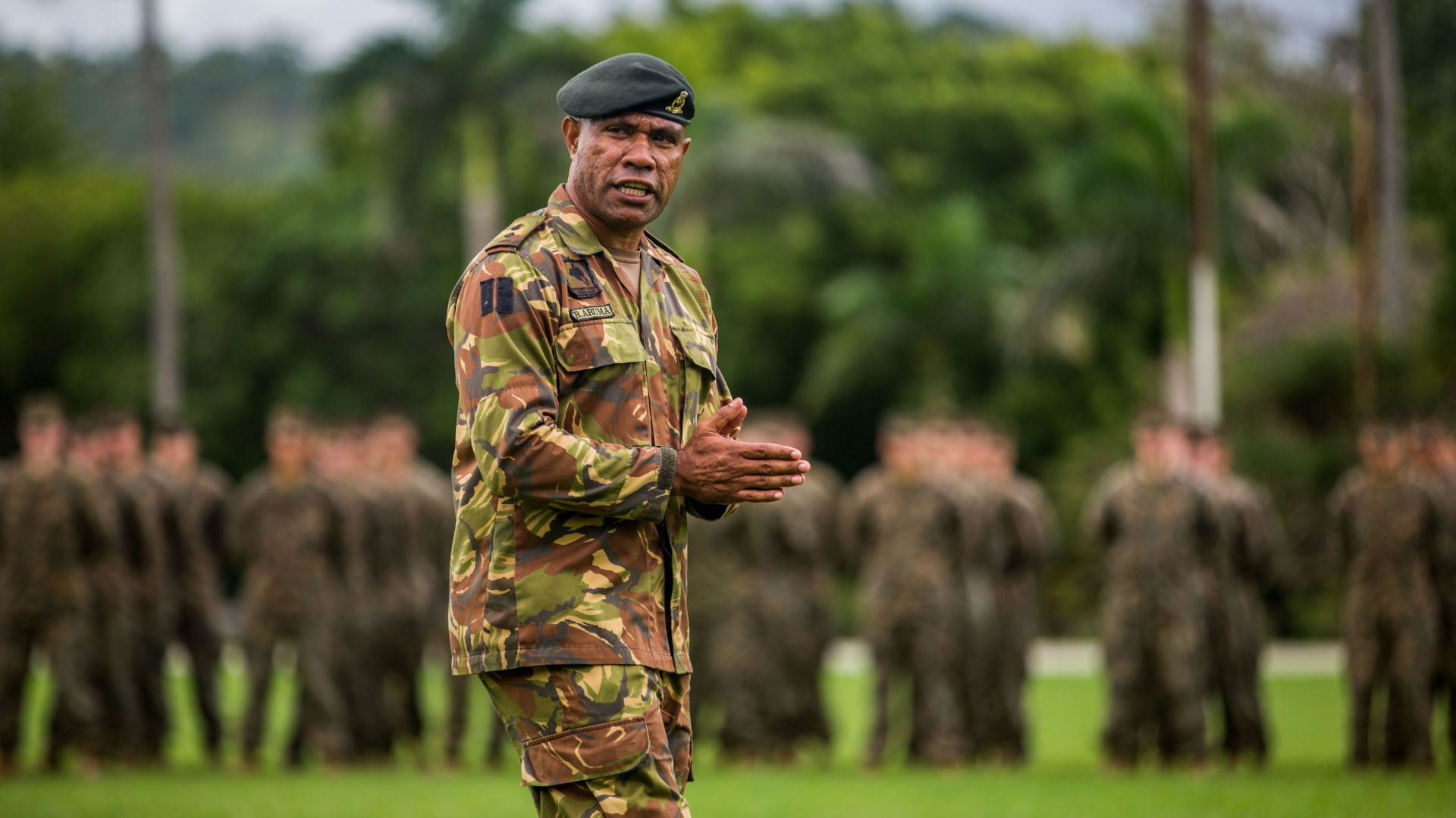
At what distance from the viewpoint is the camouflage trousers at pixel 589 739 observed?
418 cm

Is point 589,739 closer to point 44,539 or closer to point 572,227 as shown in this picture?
point 572,227

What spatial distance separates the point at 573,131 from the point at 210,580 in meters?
11.1

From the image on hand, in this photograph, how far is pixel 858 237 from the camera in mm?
41438

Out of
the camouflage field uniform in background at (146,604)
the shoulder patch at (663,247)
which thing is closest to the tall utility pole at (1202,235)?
the camouflage field uniform in background at (146,604)

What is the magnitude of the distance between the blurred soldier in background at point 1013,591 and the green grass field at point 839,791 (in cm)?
33

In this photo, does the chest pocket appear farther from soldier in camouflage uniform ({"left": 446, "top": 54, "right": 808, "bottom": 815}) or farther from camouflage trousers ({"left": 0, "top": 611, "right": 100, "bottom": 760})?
camouflage trousers ({"left": 0, "top": 611, "right": 100, "bottom": 760})

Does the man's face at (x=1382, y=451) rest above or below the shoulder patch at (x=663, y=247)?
below

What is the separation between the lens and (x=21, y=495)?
1320 centimetres

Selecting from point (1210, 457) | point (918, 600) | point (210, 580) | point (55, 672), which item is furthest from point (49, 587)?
point (1210, 457)

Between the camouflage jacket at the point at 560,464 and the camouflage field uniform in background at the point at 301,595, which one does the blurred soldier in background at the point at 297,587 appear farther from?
the camouflage jacket at the point at 560,464

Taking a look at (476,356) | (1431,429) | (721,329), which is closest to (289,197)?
(721,329)

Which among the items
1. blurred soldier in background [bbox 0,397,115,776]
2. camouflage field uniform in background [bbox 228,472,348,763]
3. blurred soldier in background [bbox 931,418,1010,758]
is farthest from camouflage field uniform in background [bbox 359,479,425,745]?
blurred soldier in background [bbox 931,418,1010,758]

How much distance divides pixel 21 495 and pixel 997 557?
6930 mm

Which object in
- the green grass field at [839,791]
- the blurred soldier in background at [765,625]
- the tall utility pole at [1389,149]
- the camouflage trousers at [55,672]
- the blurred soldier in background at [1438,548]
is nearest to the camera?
the green grass field at [839,791]
